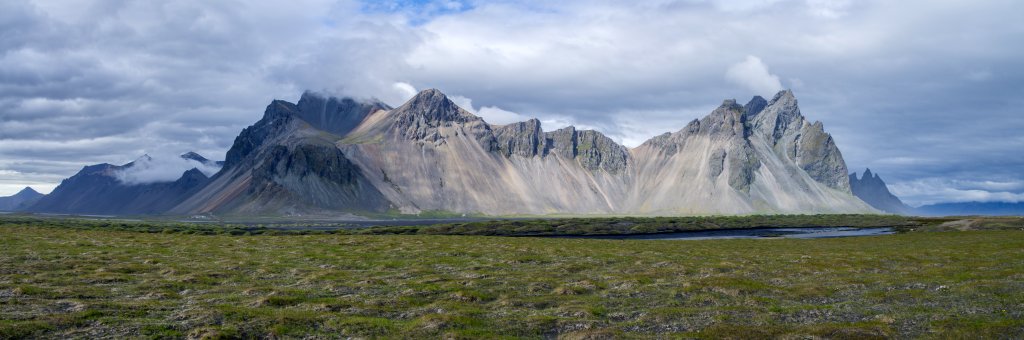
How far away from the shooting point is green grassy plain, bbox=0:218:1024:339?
1097 inches

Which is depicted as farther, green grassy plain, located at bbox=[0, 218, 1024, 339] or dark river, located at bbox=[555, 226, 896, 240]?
dark river, located at bbox=[555, 226, 896, 240]

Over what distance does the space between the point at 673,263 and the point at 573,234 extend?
90648 mm

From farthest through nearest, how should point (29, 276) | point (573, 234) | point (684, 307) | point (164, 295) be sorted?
point (573, 234), point (29, 276), point (164, 295), point (684, 307)

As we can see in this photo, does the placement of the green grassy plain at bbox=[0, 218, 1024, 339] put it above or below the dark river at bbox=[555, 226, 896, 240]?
below

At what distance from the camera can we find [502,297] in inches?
1502

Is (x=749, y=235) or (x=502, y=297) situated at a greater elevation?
(x=749, y=235)

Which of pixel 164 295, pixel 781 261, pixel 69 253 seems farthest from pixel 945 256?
pixel 69 253

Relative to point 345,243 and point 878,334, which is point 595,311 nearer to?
point 878,334

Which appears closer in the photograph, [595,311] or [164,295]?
[595,311]

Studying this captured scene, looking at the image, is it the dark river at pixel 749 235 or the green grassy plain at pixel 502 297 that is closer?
the green grassy plain at pixel 502 297

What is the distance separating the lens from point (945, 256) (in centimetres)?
6438

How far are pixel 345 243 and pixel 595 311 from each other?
203 feet

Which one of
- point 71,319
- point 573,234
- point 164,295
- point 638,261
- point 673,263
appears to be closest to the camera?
point 71,319

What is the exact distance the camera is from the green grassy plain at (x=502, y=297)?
27859mm
